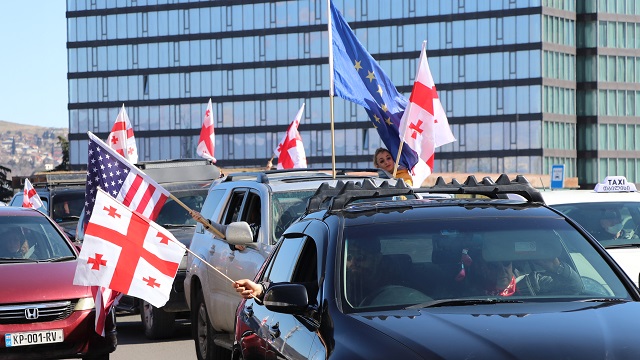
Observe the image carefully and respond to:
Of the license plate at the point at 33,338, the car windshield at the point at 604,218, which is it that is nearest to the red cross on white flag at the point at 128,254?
the license plate at the point at 33,338

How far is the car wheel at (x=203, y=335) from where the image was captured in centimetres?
1142

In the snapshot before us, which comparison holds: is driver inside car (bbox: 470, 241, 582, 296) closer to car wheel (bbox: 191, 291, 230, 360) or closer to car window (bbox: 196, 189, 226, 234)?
car wheel (bbox: 191, 291, 230, 360)

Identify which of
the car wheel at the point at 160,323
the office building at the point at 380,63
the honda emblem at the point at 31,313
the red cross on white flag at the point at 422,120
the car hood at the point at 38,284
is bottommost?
the car wheel at the point at 160,323

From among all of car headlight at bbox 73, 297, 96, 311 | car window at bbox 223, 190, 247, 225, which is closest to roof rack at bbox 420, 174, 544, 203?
car headlight at bbox 73, 297, 96, 311

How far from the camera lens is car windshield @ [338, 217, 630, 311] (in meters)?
5.91

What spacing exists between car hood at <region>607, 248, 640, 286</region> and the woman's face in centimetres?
405

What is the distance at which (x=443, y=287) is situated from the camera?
592 cm

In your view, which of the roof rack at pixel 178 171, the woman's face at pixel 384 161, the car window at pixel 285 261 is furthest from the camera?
the roof rack at pixel 178 171

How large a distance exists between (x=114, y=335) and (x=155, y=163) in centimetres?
1205

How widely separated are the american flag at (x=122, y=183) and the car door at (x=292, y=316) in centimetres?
387

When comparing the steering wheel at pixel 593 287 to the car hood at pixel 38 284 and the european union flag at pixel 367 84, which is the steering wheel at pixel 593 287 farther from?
the european union flag at pixel 367 84

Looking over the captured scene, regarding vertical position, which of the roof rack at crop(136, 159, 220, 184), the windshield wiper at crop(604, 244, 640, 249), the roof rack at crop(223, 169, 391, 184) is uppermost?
the roof rack at crop(223, 169, 391, 184)

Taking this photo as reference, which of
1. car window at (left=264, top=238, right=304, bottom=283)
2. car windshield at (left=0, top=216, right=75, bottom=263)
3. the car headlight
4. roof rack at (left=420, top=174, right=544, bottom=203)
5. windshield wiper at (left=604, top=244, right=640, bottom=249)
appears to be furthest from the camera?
car windshield at (left=0, top=216, right=75, bottom=263)

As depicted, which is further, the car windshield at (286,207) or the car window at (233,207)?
the car window at (233,207)
